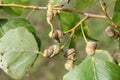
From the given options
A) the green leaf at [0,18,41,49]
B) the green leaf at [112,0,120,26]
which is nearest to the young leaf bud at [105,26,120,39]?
the green leaf at [112,0,120,26]

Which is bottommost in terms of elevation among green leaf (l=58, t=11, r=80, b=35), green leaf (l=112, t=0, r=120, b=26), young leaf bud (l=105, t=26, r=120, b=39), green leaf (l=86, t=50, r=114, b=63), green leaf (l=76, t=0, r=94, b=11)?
green leaf (l=86, t=50, r=114, b=63)

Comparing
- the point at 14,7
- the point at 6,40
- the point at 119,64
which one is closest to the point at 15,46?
the point at 6,40

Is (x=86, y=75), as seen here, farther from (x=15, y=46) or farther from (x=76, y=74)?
(x=15, y=46)

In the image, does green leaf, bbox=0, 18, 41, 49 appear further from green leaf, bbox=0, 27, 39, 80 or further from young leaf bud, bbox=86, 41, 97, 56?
young leaf bud, bbox=86, 41, 97, 56

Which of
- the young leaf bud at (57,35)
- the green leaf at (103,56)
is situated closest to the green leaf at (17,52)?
the young leaf bud at (57,35)

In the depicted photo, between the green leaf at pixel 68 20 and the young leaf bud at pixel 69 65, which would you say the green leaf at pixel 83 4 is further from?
the young leaf bud at pixel 69 65

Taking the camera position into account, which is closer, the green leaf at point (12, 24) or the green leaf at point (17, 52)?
the green leaf at point (17, 52)
